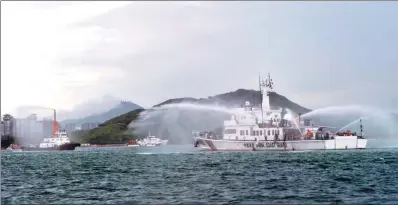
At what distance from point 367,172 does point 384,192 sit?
626 inches

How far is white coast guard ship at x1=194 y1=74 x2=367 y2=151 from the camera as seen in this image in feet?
332

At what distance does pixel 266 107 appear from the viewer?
10894cm

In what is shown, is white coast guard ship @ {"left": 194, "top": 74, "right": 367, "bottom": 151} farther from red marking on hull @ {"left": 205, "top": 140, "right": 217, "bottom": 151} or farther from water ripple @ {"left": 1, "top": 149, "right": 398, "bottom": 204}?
water ripple @ {"left": 1, "top": 149, "right": 398, "bottom": 204}

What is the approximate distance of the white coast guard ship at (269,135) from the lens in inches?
3979

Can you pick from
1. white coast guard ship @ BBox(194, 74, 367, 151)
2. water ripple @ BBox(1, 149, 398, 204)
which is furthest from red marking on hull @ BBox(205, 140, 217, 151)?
water ripple @ BBox(1, 149, 398, 204)

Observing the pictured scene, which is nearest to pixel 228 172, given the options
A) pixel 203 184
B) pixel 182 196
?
pixel 203 184

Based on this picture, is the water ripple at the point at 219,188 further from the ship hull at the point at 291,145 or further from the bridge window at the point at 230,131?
the bridge window at the point at 230,131

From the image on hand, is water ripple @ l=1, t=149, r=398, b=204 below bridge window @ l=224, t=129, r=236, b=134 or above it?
below

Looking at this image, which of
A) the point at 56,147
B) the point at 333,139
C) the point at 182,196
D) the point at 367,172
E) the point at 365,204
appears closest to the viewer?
the point at 365,204

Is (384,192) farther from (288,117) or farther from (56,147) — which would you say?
(56,147)

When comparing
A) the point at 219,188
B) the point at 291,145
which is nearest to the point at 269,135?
the point at 291,145

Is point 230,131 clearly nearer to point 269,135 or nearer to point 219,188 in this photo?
point 269,135

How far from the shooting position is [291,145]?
100750mm

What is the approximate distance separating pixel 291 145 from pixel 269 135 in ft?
17.8
